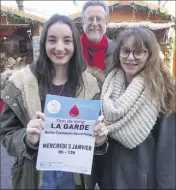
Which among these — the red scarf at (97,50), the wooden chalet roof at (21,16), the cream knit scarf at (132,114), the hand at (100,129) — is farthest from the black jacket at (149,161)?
the wooden chalet roof at (21,16)

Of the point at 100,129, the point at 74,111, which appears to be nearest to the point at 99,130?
the point at 100,129

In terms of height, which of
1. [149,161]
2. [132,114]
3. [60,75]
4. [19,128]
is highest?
[60,75]

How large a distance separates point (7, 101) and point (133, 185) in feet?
3.02

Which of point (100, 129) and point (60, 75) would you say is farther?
A: point (60, 75)

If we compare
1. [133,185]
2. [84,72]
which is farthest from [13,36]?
[133,185]

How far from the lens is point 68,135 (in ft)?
5.00

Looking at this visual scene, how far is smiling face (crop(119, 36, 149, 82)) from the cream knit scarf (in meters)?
0.06

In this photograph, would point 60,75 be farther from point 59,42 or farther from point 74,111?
point 74,111

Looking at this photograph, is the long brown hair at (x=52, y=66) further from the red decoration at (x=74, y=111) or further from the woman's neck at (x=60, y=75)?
the red decoration at (x=74, y=111)

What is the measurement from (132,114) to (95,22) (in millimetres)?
1235

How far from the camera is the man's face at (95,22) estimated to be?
8.28 ft

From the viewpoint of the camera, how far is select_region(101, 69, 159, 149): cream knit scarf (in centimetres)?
158

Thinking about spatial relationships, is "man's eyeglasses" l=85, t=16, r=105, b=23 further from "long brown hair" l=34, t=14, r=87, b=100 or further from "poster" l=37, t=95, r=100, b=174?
"poster" l=37, t=95, r=100, b=174

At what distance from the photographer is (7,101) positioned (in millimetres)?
1627
